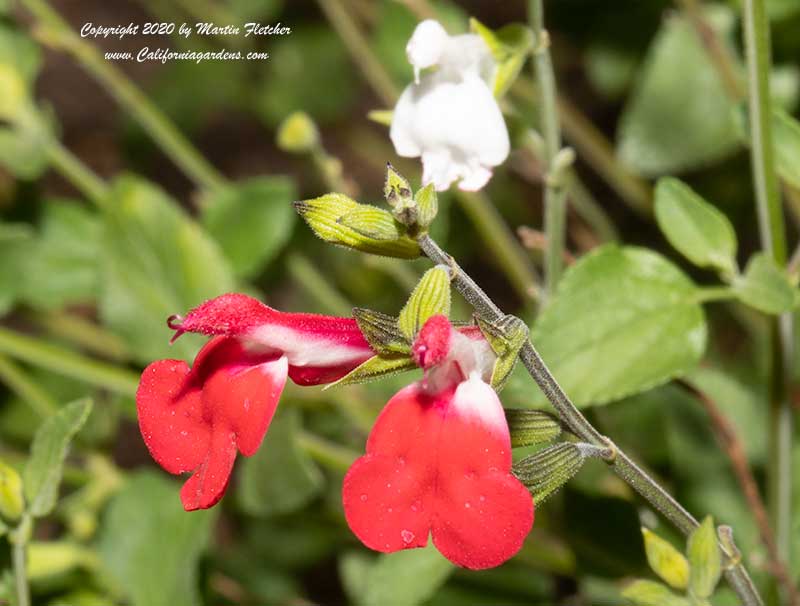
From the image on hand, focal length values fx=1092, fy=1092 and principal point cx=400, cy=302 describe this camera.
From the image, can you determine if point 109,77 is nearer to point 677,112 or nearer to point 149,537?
point 149,537

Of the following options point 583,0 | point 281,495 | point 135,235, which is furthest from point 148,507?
point 583,0

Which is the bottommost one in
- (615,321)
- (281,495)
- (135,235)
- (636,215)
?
(636,215)

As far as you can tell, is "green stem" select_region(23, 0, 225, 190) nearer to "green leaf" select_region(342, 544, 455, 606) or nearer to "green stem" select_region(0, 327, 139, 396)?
"green stem" select_region(0, 327, 139, 396)

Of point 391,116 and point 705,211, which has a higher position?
point 391,116

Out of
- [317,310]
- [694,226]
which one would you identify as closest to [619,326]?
[694,226]

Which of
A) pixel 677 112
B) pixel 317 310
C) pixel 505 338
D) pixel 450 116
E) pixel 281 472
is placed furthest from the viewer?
pixel 317 310

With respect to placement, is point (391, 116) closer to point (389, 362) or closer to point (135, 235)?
point (389, 362)
